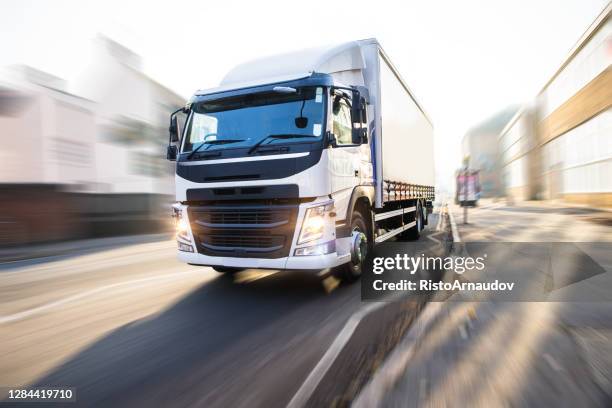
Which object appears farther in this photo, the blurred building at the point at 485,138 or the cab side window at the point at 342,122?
the blurred building at the point at 485,138

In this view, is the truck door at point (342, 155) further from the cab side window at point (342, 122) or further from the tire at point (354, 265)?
the tire at point (354, 265)

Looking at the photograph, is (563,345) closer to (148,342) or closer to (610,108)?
(148,342)

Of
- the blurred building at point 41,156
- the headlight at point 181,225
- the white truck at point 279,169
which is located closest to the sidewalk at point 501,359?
the white truck at point 279,169

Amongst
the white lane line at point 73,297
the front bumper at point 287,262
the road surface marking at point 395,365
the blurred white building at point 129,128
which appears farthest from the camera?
the blurred white building at point 129,128

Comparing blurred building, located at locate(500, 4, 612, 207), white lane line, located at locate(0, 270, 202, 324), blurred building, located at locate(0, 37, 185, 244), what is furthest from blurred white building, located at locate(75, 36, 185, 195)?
blurred building, located at locate(500, 4, 612, 207)

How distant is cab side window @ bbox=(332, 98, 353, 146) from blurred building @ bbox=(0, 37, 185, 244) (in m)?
9.96

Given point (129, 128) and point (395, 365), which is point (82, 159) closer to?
point (129, 128)

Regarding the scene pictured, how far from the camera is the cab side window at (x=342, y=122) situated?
5.34 m

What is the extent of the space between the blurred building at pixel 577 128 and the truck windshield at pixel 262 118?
24.0 metres

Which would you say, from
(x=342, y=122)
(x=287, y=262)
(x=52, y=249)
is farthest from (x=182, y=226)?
(x=52, y=249)

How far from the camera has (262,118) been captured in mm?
5250

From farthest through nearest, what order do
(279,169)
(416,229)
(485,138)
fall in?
(485,138) → (416,229) → (279,169)

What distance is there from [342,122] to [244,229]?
1855 millimetres

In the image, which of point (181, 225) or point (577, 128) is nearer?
point (181, 225)
